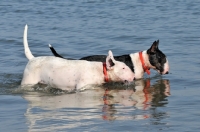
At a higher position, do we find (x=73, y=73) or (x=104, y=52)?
(x=104, y=52)

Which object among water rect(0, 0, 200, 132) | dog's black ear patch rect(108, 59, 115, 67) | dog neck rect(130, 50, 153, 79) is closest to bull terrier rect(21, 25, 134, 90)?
dog's black ear patch rect(108, 59, 115, 67)

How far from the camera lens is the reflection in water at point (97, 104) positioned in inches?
322

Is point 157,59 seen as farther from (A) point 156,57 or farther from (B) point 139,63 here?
(B) point 139,63

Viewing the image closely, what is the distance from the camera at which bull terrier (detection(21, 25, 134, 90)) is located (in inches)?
407

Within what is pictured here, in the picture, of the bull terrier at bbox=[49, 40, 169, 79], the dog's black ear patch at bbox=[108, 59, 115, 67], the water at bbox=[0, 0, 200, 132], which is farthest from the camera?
the bull terrier at bbox=[49, 40, 169, 79]

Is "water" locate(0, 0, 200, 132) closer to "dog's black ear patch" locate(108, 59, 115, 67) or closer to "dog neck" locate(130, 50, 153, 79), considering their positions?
"dog neck" locate(130, 50, 153, 79)

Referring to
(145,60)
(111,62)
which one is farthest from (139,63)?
(111,62)

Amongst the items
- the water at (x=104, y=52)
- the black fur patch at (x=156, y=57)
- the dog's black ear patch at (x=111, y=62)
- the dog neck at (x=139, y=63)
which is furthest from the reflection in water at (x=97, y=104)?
the dog's black ear patch at (x=111, y=62)

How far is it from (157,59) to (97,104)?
2.59 m

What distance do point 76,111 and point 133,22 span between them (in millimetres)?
10714

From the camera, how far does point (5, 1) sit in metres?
26.6

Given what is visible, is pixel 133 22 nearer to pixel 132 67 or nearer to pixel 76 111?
pixel 132 67

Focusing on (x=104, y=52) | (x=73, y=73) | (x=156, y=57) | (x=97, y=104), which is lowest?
(x=97, y=104)

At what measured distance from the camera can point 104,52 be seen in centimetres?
1456
